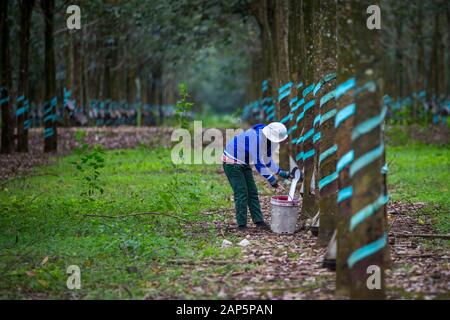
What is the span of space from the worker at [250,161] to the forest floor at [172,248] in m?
0.47

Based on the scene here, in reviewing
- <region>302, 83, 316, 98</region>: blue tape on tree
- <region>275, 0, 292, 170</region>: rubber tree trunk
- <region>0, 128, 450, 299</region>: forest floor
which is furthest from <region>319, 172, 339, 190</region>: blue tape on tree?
<region>275, 0, 292, 170</region>: rubber tree trunk

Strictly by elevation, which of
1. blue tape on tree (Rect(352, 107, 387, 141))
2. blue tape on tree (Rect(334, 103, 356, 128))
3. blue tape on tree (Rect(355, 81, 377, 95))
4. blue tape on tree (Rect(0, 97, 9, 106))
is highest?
blue tape on tree (Rect(0, 97, 9, 106))

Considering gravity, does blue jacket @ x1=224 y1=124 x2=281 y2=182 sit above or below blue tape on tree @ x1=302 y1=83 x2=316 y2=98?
below

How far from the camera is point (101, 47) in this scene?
39.1m

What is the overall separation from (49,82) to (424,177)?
12.7 meters

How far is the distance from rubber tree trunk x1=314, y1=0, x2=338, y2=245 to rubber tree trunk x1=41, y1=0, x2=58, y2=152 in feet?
49.3

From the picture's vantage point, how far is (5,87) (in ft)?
70.0

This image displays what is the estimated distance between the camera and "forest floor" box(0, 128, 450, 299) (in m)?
7.37

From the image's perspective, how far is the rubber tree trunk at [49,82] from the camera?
22859mm

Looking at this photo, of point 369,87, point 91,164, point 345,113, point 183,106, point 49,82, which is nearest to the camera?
point 369,87

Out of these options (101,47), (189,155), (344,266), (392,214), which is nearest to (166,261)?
(344,266)

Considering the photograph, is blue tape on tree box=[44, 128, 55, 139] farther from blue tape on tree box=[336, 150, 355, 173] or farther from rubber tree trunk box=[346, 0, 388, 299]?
rubber tree trunk box=[346, 0, 388, 299]

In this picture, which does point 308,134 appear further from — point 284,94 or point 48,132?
point 48,132

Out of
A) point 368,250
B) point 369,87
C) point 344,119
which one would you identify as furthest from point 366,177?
point 344,119
